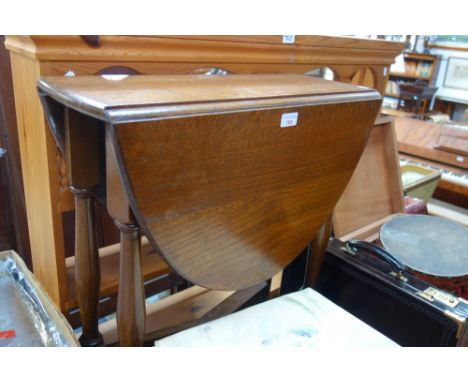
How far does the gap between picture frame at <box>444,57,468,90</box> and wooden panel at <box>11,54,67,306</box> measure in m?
5.60

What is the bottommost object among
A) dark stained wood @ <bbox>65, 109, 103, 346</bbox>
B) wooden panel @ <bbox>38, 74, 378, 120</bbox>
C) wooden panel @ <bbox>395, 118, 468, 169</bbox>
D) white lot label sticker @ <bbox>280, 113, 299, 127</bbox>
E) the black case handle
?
wooden panel @ <bbox>395, 118, 468, 169</bbox>

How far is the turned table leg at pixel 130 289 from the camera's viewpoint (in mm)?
764

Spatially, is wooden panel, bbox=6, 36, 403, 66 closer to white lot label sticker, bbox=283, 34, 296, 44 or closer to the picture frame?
white lot label sticker, bbox=283, 34, 296, 44

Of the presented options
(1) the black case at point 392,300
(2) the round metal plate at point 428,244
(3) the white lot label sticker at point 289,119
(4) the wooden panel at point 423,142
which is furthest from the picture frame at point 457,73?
(3) the white lot label sticker at point 289,119

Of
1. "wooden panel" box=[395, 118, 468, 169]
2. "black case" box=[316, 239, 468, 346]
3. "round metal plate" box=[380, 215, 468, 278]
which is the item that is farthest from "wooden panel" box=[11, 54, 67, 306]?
"wooden panel" box=[395, 118, 468, 169]

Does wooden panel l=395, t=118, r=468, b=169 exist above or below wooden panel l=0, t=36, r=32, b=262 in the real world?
below

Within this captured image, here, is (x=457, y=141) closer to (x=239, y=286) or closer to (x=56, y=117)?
(x=239, y=286)

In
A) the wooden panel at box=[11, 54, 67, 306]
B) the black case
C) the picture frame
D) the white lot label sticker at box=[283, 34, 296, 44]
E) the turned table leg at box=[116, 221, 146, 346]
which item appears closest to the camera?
the turned table leg at box=[116, 221, 146, 346]

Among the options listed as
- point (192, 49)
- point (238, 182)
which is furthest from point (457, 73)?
point (238, 182)

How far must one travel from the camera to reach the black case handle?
1126 millimetres

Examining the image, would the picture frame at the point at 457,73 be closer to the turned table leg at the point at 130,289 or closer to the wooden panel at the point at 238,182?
the wooden panel at the point at 238,182

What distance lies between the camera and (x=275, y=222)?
965 millimetres

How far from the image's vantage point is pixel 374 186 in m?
1.74

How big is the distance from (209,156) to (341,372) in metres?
0.43
